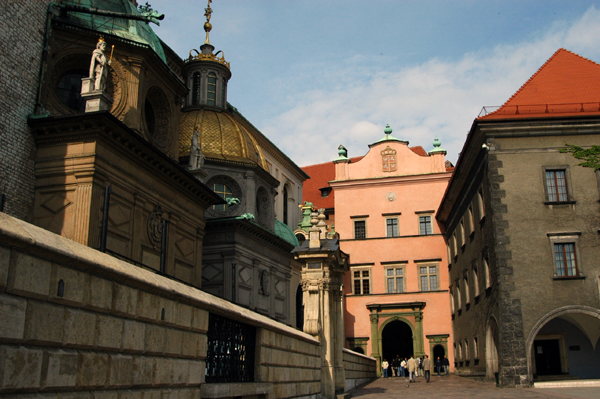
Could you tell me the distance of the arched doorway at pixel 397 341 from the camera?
44.4 m

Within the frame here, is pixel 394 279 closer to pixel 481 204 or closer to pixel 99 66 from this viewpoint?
pixel 481 204

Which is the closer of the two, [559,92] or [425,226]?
[559,92]

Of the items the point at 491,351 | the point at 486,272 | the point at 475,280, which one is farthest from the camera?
the point at 475,280


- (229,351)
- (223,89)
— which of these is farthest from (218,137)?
(229,351)

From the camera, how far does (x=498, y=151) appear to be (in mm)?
24516

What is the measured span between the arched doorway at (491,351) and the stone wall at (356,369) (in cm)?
552

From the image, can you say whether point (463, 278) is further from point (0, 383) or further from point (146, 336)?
point (0, 383)

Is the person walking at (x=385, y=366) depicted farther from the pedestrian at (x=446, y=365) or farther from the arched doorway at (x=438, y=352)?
the arched doorway at (x=438, y=352)

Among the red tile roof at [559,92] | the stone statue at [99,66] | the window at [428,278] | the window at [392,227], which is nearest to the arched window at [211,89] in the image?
the window at [392,227]

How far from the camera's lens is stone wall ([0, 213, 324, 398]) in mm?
4906

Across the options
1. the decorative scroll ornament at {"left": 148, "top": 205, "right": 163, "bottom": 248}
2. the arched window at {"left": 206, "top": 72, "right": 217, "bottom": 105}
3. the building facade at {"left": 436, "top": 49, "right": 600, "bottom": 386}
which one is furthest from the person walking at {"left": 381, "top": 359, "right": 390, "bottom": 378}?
the decorative scroll ornament at {"left": 148, "top": 205, "right": 163, "bottom": 248}

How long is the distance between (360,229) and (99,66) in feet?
90.3

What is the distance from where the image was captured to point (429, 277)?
4122cm

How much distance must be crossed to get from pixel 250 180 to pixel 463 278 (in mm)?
12774
